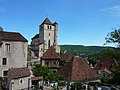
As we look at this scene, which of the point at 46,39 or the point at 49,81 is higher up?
the point at 46,39

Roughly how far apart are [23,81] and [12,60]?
8.39m

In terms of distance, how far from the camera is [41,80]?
35.7 meters

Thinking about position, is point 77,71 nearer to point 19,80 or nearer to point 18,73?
point 18,73

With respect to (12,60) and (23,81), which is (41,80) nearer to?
(23,81)

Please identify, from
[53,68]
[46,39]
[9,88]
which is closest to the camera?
[9,88]

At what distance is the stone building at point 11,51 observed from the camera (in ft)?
123

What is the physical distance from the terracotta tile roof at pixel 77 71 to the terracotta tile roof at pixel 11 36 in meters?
9.75

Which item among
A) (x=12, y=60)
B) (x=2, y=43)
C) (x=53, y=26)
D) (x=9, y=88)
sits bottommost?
(x=9, y=88)

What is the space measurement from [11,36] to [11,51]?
9.37 ft

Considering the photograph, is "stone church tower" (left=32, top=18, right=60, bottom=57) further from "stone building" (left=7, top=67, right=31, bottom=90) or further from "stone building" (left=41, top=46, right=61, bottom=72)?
"stone building" (left=7, top=67, right=31, bottom=90)

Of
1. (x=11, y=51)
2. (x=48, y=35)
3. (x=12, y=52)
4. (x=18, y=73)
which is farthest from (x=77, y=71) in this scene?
(x=48, y=35)

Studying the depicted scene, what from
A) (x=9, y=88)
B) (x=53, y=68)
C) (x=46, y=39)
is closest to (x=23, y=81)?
(x=9, y=88)

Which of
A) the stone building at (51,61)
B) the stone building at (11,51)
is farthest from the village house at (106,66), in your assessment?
the stone building at (11,51)

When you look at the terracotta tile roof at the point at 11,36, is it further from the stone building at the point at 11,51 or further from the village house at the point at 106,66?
the village house at the point at 106,66
